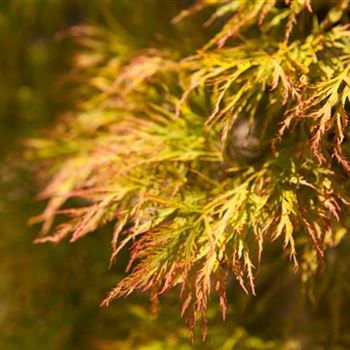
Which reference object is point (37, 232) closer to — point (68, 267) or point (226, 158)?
point (68, 267)

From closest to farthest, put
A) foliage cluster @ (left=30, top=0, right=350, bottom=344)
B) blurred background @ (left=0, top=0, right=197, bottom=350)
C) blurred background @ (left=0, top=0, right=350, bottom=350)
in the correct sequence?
foliage cluster @ (left=30, top=0, right=350, bottom=344) → blurred background @ (left=0, top=0, right=350, bottom=350) → blurred background @ (left=0, top=0, right=197, bottom=350)

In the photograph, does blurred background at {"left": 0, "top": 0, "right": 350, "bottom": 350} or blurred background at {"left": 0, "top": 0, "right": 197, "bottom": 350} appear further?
blurred background at {"left": 0, "top": 0, "right": 197, "bottom": 350}

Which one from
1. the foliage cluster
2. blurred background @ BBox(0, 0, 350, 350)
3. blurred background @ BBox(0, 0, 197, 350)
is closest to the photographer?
the foliage cluster

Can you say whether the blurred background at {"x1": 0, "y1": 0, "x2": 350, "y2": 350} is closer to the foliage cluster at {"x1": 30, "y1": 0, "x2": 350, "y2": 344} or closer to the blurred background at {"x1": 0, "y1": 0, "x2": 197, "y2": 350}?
the blurred background at {"x1": 0, "y1": 0, "x2": 197, "y2": 350}

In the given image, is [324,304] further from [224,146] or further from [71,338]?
[71,338]

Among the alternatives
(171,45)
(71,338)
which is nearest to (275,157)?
(171,45)

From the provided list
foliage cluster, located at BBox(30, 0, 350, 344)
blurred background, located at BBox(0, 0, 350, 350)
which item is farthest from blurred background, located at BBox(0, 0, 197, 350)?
foliage cluster, located at BBox(30, 0, 350, 344)

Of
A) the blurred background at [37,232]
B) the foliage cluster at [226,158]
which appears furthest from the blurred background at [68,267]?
the foliage cluster at [226,158]

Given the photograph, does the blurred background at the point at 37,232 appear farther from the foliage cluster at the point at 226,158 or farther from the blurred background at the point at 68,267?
the foliage cluster at the point at 226,158

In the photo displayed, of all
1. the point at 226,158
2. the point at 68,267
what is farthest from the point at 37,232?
the point at 226,158
